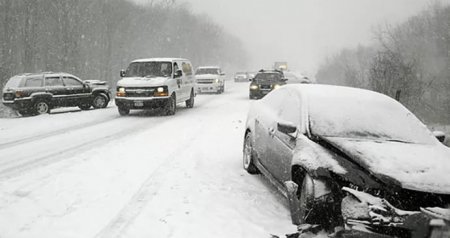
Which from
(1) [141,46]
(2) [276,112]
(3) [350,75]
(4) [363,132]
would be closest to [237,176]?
(2) [276,112]

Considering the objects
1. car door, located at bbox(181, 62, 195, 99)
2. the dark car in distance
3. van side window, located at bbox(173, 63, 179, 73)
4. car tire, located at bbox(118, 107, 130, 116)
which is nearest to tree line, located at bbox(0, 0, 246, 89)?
car door, located at bbox(181, 62, 195, 99)

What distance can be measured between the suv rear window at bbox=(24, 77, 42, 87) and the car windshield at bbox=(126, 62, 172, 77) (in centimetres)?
384

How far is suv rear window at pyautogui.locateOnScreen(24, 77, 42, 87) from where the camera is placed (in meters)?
17.1

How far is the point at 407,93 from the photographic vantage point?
62.2 feet

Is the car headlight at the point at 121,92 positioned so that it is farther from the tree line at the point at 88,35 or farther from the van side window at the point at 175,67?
the tree line at the point at 88,35

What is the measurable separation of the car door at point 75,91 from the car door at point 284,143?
1412 centimetres

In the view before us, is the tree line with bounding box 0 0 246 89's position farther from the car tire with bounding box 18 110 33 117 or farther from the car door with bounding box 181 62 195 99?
the car door with bounding box 181 62 195 99

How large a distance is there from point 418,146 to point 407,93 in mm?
15078

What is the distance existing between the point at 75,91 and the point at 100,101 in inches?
65.4

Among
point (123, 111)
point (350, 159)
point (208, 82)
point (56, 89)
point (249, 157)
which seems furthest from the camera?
point (208, 82)

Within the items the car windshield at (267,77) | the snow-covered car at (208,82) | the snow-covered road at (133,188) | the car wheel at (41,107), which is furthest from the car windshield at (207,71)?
the snow-covered road at (133,188)

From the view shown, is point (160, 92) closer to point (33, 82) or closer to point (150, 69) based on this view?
point (150, 69)

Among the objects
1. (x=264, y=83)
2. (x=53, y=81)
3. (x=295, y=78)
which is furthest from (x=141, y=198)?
(x=295, y=78)

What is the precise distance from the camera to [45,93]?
17.4 m
